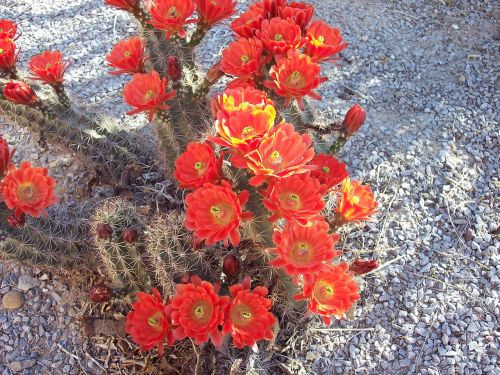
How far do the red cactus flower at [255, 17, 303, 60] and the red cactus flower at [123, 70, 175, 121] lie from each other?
1.28 ft

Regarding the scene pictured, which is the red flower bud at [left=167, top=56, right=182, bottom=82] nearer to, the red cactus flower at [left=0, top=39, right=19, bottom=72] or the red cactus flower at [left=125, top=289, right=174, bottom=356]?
the red cactus flower at [left=0, top=39, right=19, bottom=72]

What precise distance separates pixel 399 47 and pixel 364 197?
79.3 inches

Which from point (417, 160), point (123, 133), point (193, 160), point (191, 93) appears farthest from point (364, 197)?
point (123, 133)

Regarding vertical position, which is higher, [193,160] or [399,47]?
[193,160]

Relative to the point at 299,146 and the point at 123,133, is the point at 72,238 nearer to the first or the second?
the point at 123,133

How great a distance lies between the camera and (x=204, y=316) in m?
1.55

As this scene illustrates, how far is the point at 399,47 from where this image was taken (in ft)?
11.0

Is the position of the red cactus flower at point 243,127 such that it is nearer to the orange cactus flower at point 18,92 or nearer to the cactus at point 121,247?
the cactus at point 121,247

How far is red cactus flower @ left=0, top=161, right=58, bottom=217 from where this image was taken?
1.74 meters

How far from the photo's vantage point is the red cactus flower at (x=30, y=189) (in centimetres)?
174

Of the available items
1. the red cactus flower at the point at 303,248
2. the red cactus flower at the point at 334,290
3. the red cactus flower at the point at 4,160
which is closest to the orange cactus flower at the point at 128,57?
the red cactus flower at the point at 4,160

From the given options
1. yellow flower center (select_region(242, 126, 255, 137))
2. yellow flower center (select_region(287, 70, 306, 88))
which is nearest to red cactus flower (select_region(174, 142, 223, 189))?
yellow flower center (select_region(242, 126, 255, 137))

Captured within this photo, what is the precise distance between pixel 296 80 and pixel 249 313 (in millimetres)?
782

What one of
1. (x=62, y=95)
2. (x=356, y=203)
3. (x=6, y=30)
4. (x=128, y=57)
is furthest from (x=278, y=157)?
(x=6, y=30)
